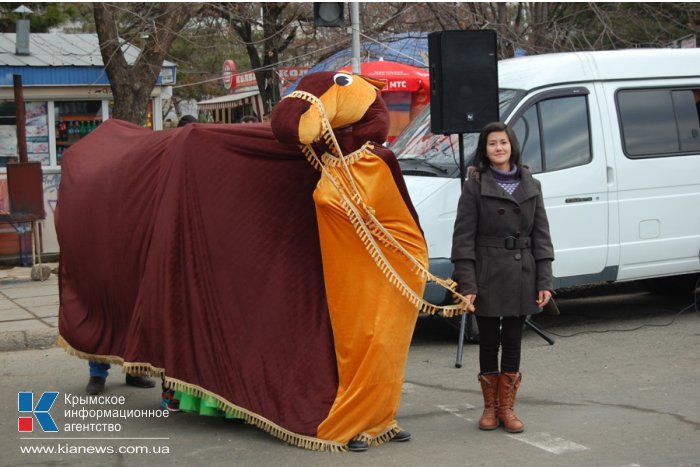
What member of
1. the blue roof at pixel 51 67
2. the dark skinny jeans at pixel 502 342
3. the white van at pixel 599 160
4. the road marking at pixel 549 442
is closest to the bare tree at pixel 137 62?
the blue roof at pixel 51 67

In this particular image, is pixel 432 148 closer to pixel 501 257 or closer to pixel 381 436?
pixel 501 257

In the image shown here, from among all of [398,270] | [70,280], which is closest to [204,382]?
[398,270]

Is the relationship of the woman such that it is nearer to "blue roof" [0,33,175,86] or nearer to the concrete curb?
the concrete curb

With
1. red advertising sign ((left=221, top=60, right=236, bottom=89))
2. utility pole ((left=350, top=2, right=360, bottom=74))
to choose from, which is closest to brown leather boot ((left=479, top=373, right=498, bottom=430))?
utility pole ((left=350, top=2, right=360, bottom=74))

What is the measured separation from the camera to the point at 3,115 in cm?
A: 1441

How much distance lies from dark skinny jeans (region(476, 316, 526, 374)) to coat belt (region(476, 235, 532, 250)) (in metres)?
0.42

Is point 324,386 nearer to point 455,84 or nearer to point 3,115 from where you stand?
point 455,84

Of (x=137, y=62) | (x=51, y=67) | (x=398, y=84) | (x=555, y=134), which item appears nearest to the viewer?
(x=555, y=134)

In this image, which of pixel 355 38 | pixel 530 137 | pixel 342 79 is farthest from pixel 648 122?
pixel 342 79

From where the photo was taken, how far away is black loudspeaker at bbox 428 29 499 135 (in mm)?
8383

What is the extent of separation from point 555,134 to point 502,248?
10.7 ft

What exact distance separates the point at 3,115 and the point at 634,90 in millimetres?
9234

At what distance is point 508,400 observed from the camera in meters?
5.88

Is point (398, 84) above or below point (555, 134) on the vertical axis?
above
